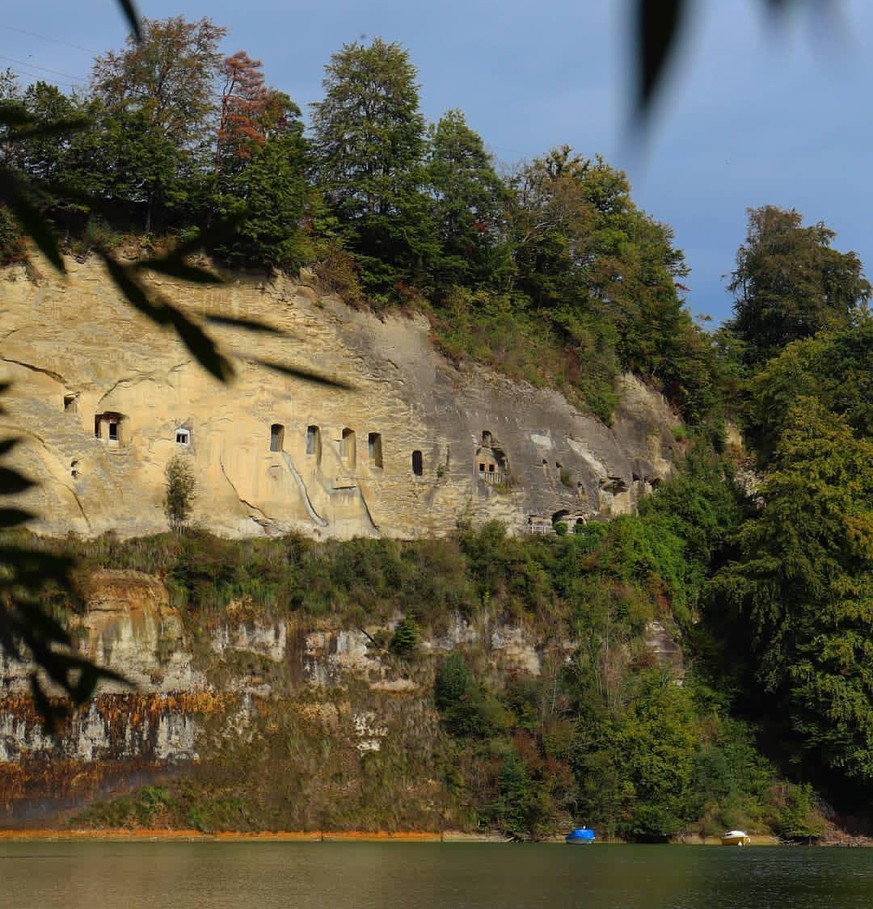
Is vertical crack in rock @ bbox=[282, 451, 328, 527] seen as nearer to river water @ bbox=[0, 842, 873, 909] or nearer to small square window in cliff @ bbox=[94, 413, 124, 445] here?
small square window in cliff @ bbox=[94, 413, 124, 445]

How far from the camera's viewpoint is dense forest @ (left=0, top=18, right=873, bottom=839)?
29.9 metres

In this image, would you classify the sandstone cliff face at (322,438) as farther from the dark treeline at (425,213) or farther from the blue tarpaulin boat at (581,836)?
the blue tarpaulin boat at (581,836)

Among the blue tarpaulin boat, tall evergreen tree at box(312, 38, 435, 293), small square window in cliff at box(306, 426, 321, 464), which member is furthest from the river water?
tall evergreen tree at box(312, 38, 435, 293)

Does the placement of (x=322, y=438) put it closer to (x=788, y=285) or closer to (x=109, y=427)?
(x=109, y=427)

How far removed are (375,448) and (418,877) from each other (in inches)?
583

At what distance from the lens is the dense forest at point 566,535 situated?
98.2 feet

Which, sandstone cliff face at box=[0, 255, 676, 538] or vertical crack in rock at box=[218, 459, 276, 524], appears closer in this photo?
sandstone cliff face at box=[0, 255, 676, 538]

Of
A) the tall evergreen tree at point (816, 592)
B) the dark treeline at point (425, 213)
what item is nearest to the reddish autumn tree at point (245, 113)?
the dark treeline at point (425, 213)

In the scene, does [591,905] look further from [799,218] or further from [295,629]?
[799,218]

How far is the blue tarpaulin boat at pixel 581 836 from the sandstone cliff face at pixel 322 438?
778 centimetres

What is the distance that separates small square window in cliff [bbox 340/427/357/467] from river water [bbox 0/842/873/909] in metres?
9.39

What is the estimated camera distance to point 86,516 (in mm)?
29969

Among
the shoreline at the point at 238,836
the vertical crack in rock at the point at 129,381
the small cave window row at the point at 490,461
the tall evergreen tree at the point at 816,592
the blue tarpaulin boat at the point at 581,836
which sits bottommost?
the blue tarpaulin boat at the point at 581,836

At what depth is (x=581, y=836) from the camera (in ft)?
95.0
